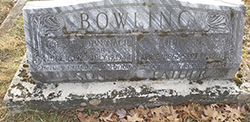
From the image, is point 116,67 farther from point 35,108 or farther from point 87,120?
point 35,108

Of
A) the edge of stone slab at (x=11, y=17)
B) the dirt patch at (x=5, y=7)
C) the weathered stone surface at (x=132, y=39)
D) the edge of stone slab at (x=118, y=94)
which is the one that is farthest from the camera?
the dirt patch at (x=5, y=7)

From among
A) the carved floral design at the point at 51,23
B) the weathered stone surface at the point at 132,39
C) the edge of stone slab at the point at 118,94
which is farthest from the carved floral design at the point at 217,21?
the carved floral design at the point at 51,23

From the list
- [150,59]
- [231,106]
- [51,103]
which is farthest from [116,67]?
[231,106]

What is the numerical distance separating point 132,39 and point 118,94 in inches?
27.7

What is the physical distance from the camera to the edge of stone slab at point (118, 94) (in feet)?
8.77

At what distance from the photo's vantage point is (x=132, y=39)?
2.56 meters

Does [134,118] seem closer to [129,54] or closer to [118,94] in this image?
[118,94]

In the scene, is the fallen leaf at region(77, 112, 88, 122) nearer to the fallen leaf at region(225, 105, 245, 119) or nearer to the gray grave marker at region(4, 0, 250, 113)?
the gray grave marker at region(4, 0, 250, 113)

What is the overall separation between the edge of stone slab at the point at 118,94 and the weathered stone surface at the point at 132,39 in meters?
0.10

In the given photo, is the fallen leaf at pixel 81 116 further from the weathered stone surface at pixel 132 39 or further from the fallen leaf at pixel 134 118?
the fallen leaf at pixel 134 118

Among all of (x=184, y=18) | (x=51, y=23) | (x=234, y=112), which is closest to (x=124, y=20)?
(x=184, y=18)

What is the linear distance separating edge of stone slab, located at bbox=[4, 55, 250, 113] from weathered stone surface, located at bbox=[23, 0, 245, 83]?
0.10m

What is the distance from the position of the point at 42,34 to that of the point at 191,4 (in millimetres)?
1699

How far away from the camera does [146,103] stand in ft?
9.16
